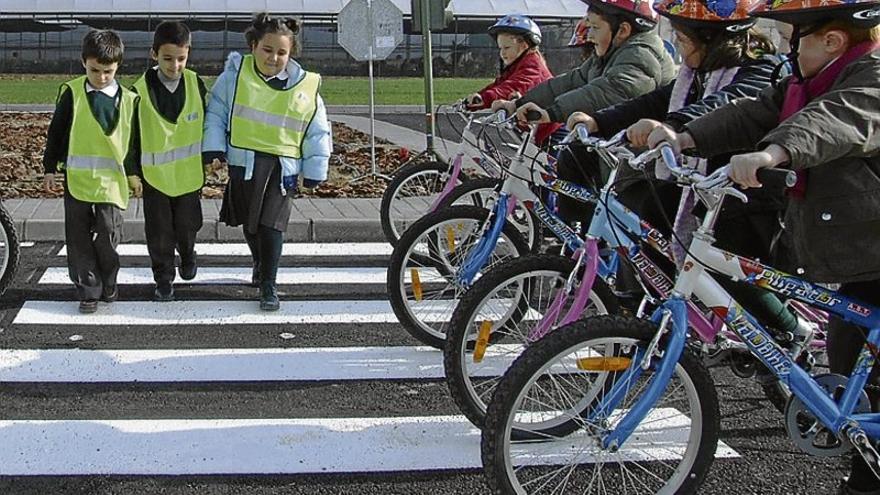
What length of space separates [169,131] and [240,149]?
0.51 m

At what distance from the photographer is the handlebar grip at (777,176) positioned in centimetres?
282

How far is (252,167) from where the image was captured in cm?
577

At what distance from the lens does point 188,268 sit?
645 cm

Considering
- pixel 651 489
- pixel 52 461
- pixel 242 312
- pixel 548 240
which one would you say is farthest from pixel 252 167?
pixel 651 489

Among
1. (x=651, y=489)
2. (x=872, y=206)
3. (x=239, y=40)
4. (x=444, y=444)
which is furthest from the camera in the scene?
(x=239, y=40)

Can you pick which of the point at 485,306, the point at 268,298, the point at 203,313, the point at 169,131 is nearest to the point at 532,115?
the point at 485,306

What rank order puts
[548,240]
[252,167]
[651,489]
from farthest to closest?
[548,240] → [252,167] → [651,489]

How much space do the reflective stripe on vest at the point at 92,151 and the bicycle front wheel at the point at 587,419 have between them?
3.40 m

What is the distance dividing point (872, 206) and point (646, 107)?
5.25 feet

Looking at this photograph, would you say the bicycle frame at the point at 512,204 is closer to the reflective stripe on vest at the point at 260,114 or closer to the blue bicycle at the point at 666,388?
the blue bicycle at the point at 666,388

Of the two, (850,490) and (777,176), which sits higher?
(777,176)

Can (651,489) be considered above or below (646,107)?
below

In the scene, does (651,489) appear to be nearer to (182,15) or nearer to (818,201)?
(818,201)

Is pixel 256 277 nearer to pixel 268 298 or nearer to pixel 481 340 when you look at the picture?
pixel 268 298
